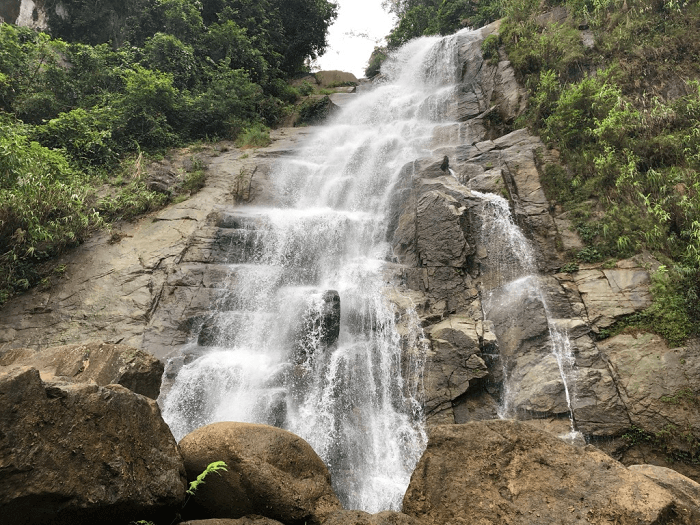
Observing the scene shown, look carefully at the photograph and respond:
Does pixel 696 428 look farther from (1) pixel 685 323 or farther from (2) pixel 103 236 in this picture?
(2) pixel 103 236

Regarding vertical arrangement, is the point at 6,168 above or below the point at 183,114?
below

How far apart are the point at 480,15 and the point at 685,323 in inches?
864

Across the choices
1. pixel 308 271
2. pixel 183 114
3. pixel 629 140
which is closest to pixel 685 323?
pixel 629 140

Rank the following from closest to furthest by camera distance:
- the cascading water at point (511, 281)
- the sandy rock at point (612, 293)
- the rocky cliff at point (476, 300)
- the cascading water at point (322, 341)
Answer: the rocky cliff at point (476, 300) < the cascading water at point (322, 341) < the cascading water at point (511, 281) < the sandy rock at point (612, 293)

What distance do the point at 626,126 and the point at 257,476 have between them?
12.8 meters

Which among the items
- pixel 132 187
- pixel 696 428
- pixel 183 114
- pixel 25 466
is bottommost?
pixel 696 428

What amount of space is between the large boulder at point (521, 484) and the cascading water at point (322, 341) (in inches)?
118

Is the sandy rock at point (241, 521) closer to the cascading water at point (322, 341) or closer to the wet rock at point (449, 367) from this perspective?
the cascading water at point (322, 341)

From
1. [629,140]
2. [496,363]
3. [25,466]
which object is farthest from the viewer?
[629,140]

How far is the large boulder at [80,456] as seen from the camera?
3.04 metres

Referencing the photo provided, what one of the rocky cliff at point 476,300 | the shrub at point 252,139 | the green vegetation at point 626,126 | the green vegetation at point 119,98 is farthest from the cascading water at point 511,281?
the shrub at point 252,139

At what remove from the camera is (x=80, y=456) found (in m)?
3.39

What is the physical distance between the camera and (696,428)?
703 cm

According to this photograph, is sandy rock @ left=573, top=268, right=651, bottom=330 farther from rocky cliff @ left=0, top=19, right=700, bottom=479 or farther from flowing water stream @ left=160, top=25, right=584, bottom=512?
flowing water stream @ left=160, top=25, right=584, bottom=512
